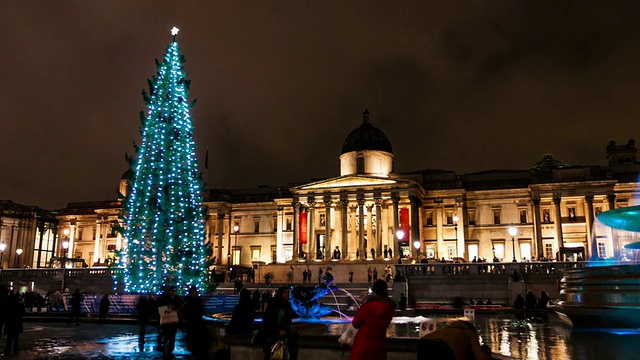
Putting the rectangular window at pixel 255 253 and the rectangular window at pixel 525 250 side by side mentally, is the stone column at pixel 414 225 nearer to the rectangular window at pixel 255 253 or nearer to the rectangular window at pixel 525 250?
the rectangular window at pixel 525 250

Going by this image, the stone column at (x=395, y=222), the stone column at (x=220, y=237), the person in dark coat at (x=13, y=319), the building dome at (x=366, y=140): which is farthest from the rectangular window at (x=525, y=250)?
the person in dark coat at (x=13, y=319)

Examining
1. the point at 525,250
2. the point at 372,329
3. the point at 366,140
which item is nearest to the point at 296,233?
the point at 366,140

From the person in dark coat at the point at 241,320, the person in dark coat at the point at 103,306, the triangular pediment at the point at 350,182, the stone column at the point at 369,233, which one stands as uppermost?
the triangular pediment at the point at 350,182

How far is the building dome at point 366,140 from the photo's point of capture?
60750 mm

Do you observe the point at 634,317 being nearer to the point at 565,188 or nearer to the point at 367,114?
the point at 565,188

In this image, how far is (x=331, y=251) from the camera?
57406 mm

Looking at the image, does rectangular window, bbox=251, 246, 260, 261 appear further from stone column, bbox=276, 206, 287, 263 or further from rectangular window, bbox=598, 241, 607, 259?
rectangular window, bbox=598, 241, 607, 259

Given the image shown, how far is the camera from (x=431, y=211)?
5944cm

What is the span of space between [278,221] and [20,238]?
148 ft

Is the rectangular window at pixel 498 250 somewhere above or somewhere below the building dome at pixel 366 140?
below

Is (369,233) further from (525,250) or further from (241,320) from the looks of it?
(241,320)

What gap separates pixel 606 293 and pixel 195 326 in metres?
10.1

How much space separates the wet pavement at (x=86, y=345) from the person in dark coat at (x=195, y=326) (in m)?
0.35

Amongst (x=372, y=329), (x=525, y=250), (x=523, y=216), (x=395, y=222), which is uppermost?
(x=523, y=216)
